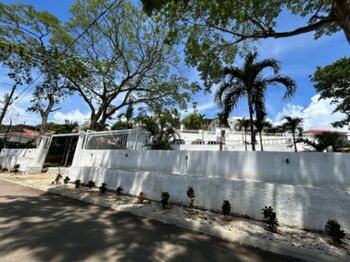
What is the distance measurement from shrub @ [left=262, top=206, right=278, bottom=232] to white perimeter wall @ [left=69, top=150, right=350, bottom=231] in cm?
39

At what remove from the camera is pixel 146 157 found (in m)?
8.20

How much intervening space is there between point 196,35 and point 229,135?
17341mm

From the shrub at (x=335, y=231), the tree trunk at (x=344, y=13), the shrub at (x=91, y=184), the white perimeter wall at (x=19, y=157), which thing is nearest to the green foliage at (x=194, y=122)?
the white perimeter wall at (x=19, y=157)

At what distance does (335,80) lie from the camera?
14.8 meters

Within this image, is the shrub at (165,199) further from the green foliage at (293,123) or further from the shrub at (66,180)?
the green foliage at (293,123)

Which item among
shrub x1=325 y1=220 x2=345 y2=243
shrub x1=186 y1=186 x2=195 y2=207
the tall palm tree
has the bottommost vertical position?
shrub x1=325 y1=220 x2=345 y2=243

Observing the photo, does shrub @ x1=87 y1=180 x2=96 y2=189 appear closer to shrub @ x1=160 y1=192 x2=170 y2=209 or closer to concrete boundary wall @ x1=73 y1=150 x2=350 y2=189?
concrete boundary wall @ x1=73 y1=150 x2=350 y2=189

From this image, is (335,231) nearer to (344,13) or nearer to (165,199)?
(165,199)

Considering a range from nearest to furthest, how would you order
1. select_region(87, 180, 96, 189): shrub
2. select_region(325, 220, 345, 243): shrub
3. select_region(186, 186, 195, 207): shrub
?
1. select_region(325, 220, 345, 243): shrub
2. select_region(186, 186, 195, 207): shrub
3. select_region(87, 180, 96, 189): shrub

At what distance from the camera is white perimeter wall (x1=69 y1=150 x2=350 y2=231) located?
4578 millimetres

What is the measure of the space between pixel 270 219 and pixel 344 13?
16.6ft

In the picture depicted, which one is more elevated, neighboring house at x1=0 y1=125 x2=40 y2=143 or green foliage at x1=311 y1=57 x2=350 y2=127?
green foliage at x1=311 y1=57 x2=350 y2=127

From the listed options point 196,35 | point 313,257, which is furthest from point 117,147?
point 313,257

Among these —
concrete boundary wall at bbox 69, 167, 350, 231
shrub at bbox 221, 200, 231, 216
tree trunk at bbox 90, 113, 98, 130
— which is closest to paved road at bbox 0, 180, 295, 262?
shrub at bbox 221, 200, 231, 216
